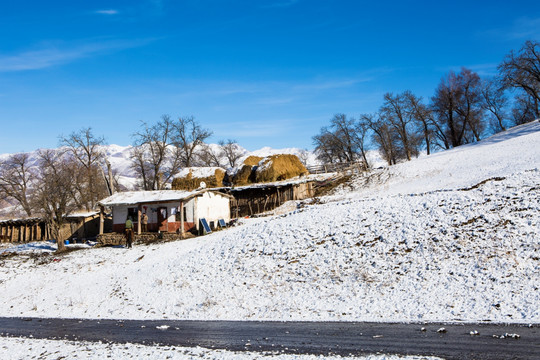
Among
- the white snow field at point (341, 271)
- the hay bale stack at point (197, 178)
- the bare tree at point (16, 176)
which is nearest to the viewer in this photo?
the white snow field at point (341, 271)

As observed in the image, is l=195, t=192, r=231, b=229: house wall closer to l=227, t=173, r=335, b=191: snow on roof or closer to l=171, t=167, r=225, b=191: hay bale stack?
l=227, t=173, r=335, b=191: snow on roof

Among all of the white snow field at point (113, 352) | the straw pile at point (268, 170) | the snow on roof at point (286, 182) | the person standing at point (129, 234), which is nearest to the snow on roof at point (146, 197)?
the person standing at point (129, 234)

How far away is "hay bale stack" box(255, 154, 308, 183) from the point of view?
43.2 metres

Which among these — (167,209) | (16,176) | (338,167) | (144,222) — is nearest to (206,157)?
(16,176)

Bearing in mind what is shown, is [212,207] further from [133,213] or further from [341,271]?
[341,271]

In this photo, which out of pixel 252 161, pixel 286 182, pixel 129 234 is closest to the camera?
pixel 129 234

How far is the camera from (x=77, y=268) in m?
22.0

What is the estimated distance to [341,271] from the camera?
14.8 meters

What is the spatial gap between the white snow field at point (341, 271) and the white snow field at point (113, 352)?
371cm

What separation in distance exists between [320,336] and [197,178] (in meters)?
37.7

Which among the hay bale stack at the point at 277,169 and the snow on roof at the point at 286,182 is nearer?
the snow on roof at the point at 286,182

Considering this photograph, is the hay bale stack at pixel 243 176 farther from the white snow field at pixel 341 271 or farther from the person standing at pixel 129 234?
the white snow field at pixel 341 271

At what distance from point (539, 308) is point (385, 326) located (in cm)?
435

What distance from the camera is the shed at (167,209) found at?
99.8ft
